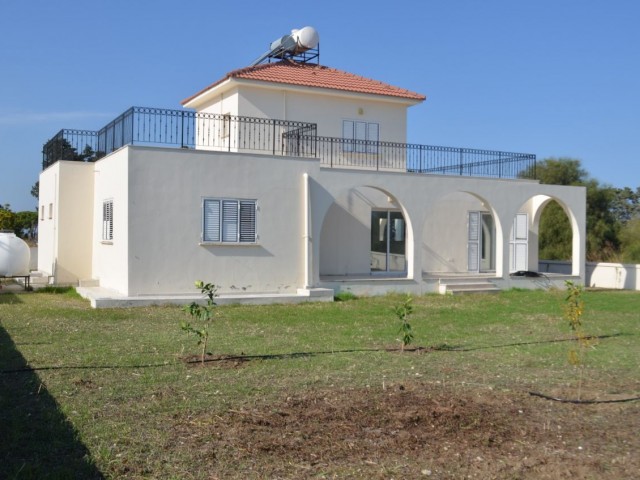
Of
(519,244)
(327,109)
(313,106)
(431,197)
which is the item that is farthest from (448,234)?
(313,106)

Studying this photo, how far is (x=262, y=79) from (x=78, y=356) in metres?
14.2

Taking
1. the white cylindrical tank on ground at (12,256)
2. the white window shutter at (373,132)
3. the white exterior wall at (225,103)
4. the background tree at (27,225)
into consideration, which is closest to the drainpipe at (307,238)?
the white exterior wall at (225,103)

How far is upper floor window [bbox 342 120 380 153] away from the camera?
23469 millimetres

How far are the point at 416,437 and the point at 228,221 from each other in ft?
41.5

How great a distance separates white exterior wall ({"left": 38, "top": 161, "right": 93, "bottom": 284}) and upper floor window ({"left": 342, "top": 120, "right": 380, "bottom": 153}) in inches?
326

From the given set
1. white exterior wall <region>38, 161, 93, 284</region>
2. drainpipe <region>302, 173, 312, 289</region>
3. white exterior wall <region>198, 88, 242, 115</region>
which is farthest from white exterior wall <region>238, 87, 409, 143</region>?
white exterior wall <region>38, 161, 93, 284</region>

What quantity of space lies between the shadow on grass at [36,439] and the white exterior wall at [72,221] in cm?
1316

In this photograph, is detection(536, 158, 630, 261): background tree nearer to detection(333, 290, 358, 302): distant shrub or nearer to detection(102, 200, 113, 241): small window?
detection(333, 290, 358, 302): distant shrub

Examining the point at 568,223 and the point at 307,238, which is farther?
the point at 568,223

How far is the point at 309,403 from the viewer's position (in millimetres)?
7617

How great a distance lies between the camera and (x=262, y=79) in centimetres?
2259

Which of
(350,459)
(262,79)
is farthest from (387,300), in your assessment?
(350,459)

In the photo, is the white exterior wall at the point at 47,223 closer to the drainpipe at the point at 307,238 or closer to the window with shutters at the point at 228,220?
the window with shutters at the point at 228,220

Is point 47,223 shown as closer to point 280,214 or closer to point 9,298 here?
point 9,298
